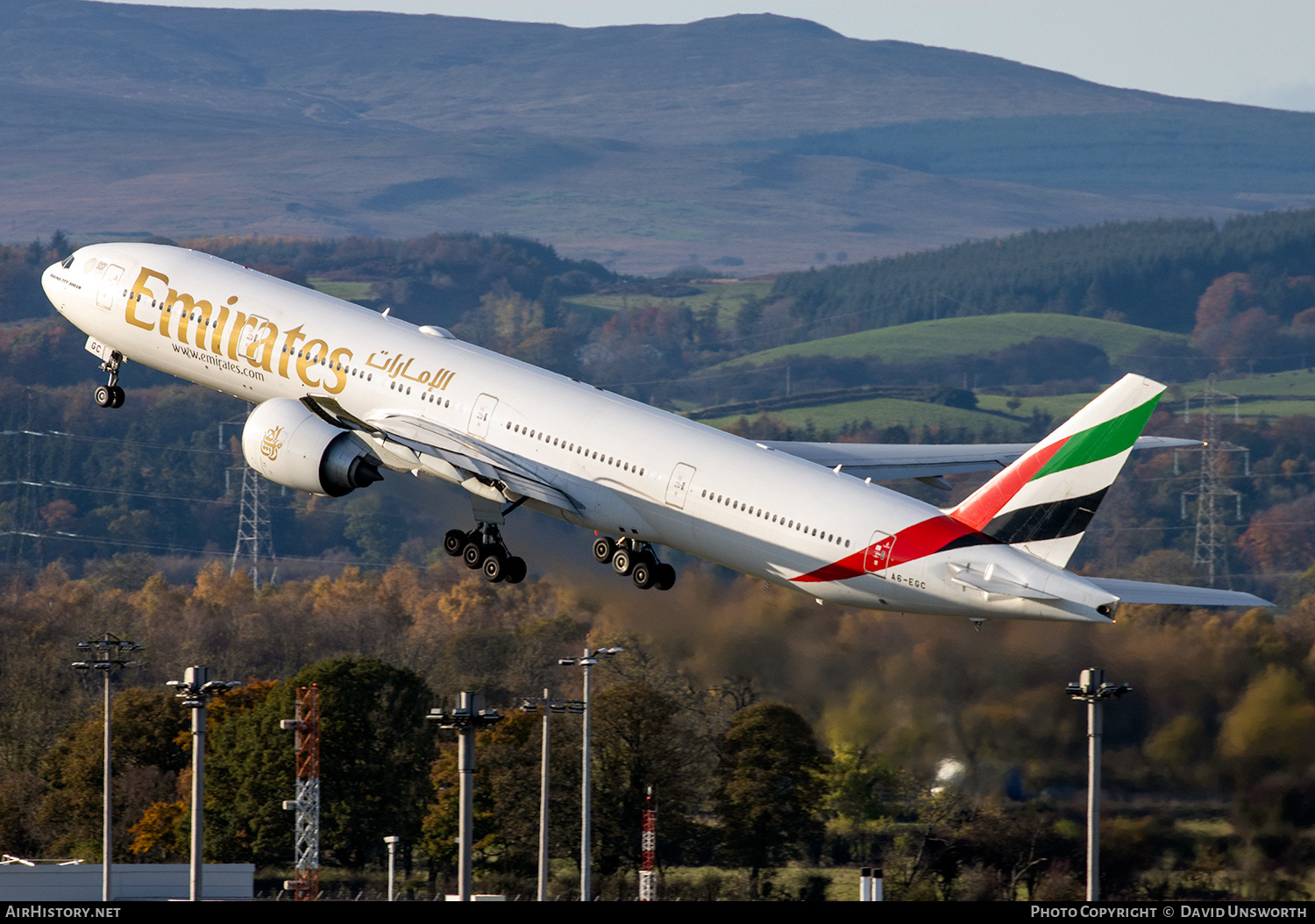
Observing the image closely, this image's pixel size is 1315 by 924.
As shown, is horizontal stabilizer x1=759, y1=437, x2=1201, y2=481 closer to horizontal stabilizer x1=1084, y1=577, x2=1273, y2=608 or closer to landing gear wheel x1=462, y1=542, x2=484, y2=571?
landing gear wheel x1=462, y1=542, x2=484, y2=571

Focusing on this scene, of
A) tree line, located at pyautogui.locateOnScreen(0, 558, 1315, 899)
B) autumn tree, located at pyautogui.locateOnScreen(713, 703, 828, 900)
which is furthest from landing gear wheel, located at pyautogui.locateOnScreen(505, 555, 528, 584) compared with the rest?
autumn tree, located at pyautogui.locateOnScreen(713, 703, 828, 900)

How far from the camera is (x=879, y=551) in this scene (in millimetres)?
45281

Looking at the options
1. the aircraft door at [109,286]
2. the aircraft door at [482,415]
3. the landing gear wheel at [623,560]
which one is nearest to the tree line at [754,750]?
the landing gear wheel at [623,560]

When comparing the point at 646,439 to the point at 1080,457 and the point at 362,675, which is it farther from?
the point at 362,675

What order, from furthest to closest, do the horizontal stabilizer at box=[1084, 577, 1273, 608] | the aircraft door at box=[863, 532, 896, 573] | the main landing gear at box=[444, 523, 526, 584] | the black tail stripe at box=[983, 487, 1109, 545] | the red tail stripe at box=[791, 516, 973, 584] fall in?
1. the main landing gear at box=[444, 523, 526, 584]
2. the aircraft door at box=[863, 532, 896, 573]
3. the red tail stripe at box=[791, 516, 973, 584]
4. the black tail stripe at box=[983, 487, 1109, 545]
5. the horizontal stabilizer at box=[1084, 577, 1273, 608]

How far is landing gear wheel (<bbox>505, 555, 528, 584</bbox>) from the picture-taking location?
2035 inches

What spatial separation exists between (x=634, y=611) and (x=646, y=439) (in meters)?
11.8

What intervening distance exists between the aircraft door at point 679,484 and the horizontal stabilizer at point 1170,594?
10124 millimetres

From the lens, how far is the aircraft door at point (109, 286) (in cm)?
5841

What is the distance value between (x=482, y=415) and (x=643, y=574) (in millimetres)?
6277

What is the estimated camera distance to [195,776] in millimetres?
50875

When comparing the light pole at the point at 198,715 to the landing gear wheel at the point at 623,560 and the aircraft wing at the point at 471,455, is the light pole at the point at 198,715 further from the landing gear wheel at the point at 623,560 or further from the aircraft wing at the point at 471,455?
the landing gear wheel at the point at 623,560

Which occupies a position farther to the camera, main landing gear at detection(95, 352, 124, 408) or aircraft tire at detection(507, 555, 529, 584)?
main landing gear at detection(95, 352, 124, 408)
